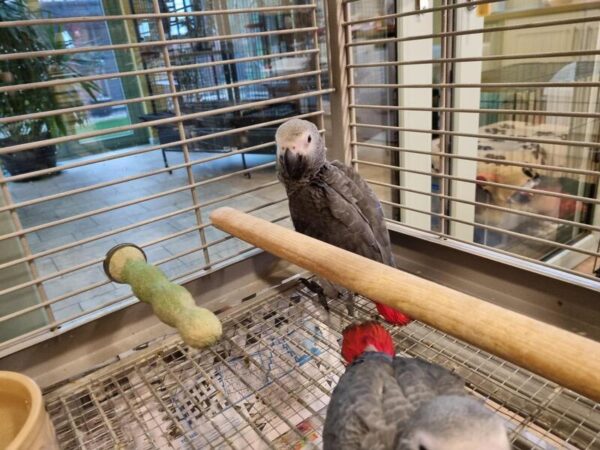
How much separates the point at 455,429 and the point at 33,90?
106 cm

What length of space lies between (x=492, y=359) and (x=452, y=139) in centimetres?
109

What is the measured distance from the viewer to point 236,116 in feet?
4.33

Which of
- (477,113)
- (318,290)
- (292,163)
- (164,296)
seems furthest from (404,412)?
(477,113)

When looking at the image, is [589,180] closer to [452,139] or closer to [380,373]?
[452,139]

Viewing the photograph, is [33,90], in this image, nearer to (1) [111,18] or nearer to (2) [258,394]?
(1) [111,18]

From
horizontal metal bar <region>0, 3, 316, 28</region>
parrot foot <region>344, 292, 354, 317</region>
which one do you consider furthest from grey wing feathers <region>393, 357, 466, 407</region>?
horizontal metal bar <region>0, 3, 316, 28</region>

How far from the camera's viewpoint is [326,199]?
1.19 meters

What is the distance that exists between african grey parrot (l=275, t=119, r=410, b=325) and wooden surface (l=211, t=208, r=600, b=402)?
358mm

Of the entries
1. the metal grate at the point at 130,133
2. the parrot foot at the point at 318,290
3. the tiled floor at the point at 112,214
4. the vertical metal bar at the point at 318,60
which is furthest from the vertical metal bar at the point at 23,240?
the vertical metal bar at the point at 318,60

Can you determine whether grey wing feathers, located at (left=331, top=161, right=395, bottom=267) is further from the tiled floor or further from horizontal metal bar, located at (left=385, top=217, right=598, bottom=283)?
the tiled floor

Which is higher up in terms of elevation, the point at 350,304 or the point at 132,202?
the point at 132,202

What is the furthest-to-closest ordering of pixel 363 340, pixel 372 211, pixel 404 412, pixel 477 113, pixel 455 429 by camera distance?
1. pixel 477 113
2. pixel 372 211
3. pixel 363 340
4. pixel 404 412
5. pixel 455 429

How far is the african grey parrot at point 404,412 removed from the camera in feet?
1.59

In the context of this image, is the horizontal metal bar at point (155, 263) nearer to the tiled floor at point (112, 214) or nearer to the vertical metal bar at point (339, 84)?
the tiled floor at point (112, 214)
